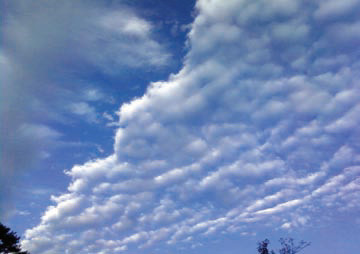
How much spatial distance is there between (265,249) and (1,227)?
51616 millimetres

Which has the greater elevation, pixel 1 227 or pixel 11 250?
pixel 1 227

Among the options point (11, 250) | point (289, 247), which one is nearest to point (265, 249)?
point (289, 247)

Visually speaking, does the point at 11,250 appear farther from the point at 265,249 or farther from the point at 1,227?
the point at 265,249

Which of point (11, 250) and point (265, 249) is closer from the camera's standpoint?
point (11, 250)

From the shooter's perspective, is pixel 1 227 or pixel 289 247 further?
pixel 289 247

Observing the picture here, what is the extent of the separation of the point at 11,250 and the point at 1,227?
3997 mm

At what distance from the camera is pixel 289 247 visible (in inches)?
2394

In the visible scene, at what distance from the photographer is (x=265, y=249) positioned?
58156 millimetres

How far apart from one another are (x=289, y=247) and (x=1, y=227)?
5868cm

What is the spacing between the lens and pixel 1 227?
122 ft

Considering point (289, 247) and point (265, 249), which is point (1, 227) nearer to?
point (265, 249)

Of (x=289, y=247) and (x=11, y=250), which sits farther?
(x=289, y=247)

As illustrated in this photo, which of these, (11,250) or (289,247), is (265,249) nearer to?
(289,247)

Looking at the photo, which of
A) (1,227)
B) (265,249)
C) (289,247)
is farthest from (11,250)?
(289,247)
